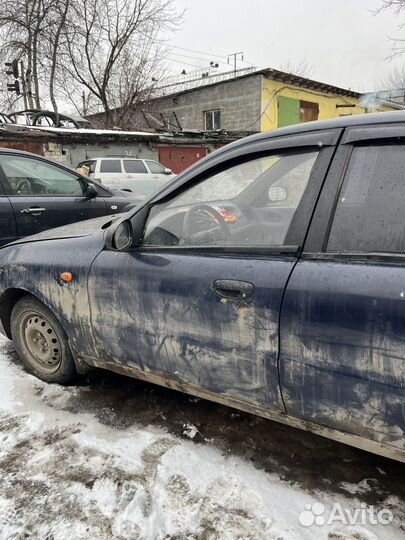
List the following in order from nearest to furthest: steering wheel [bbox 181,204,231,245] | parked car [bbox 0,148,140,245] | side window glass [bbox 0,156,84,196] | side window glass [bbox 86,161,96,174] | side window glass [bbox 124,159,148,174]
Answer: steering wheel [bbox 181,204,231,245], parked car [bbox 0,148,140,245], side window glass [bbox 0,156,84,196], side window glass [bbox 86,161,96,174], side window glass [bbox 124,159,148,174]

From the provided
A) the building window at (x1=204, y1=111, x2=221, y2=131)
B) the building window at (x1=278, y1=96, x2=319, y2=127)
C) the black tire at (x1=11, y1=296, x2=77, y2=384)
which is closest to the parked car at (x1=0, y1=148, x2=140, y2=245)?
the black tire at (x1=11, y1=296, x2=77, y2=384)

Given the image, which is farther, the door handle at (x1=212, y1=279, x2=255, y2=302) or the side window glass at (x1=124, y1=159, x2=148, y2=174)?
the side window glass at (x1=124, y1=159, x2=148, y2=174)

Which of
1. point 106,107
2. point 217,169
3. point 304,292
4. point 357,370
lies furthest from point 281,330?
point 106,107

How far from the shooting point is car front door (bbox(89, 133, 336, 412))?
1.74 m

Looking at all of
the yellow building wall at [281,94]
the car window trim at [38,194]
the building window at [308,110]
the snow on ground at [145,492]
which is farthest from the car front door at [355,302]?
the building window at [308,110]

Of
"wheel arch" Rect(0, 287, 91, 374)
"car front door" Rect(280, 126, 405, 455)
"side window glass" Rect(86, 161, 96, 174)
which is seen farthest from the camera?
"side window glass" Rect(86, 161, 96, 174)

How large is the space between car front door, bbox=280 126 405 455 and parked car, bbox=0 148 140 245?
3826mm

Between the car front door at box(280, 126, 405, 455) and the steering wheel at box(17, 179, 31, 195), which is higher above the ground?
the steering wheel at box(17, 179, 31, 195)

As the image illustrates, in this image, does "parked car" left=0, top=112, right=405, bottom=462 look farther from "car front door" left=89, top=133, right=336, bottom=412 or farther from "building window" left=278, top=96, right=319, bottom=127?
"building window" left=278, top=96, right=319, bottom=127

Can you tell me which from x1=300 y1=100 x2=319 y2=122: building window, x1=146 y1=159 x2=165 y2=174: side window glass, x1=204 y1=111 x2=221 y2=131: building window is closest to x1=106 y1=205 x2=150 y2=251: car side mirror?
x1=146 y1=159 x2=165 y2=174: side window glass

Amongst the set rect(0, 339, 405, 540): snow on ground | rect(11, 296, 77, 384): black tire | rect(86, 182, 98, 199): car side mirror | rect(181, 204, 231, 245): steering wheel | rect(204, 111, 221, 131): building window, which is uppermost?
rect(204, 111, 221, 131): building window

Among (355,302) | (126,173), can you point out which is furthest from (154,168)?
(355,302)

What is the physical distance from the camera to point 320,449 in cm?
220

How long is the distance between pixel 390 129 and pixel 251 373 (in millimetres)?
1164
